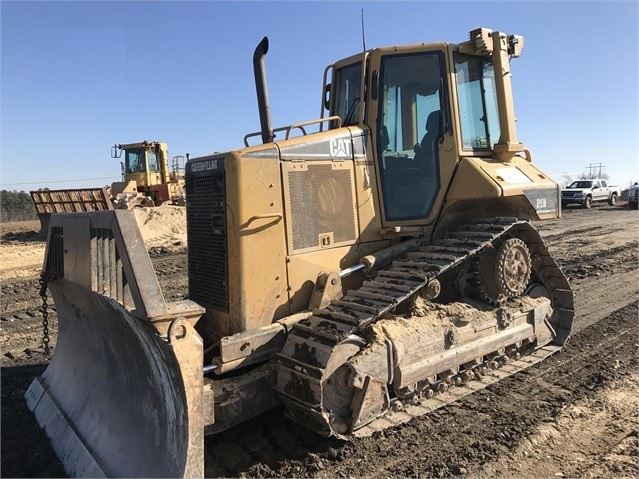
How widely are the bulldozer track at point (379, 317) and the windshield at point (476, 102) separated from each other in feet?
2.89

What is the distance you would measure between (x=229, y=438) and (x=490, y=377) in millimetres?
2531

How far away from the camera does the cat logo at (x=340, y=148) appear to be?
4.66 metres

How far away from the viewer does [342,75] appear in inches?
217

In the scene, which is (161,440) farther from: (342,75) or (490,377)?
(342,75)

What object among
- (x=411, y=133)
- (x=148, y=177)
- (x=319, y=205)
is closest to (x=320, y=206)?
(x=319, y=205)

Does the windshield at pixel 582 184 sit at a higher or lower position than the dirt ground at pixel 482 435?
higher

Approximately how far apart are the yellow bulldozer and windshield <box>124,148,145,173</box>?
61.1 ft

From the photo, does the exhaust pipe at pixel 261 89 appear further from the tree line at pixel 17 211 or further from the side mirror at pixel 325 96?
the tree line at pixel 17 211

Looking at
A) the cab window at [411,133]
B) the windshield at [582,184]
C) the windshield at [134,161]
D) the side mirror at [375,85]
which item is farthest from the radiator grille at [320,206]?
the windshield at [582,184]

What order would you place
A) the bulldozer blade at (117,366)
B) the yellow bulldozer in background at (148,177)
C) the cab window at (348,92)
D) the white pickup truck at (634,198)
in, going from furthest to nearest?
the white pickup truck at (634,198) → the yellow bulldozer in background at (148,177) → the cab window at (348,92) → the bulldozer blade at (117,366)

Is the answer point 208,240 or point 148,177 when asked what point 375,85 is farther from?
point 148,177

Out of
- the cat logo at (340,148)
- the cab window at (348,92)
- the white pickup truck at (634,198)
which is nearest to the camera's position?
the cat logo at (340,148)

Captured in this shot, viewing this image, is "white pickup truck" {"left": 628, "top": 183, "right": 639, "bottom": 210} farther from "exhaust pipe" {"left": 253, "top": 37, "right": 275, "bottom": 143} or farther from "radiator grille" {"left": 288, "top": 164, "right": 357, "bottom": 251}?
"exhaust pipe" {"left": 253, "top": 37, "right": 275, "bottom": 143}

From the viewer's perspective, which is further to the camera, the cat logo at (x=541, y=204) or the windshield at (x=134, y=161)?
the windshield at (x=134, y=161)
